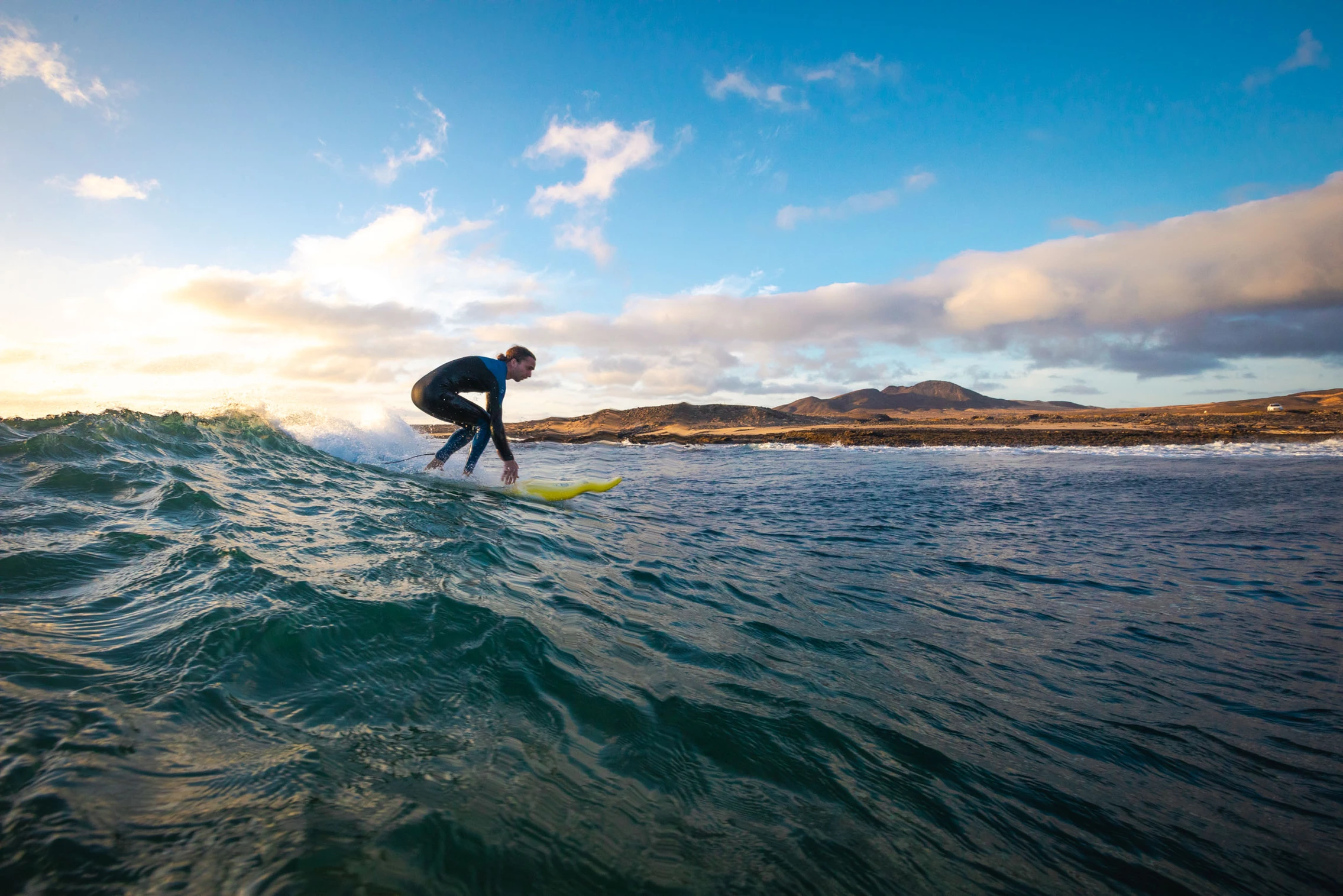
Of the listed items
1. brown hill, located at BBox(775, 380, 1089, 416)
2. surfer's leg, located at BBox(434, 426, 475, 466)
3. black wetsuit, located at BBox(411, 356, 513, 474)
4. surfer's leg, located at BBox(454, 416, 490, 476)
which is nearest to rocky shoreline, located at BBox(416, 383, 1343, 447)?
surfer's leg, located at BBox(434, 426, 475, 466)

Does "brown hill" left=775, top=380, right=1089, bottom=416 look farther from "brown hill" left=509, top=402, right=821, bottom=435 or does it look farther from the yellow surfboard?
the yellow surfboard

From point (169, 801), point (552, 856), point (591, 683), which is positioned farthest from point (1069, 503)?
point (169, 801)

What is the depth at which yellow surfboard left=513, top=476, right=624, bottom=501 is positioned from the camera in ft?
29.7

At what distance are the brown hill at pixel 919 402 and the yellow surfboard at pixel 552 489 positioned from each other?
100303 millimetres

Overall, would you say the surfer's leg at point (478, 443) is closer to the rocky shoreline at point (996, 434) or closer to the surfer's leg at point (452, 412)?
the surfer's leg at point (452, 412)

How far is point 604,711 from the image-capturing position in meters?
2.51

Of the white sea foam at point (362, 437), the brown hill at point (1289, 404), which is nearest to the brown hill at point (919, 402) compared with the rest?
the brown hill at point (1289, 404)

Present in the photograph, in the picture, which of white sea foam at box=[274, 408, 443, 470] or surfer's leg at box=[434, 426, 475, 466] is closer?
surfer's leg at box=[434, 426, 475, 466]

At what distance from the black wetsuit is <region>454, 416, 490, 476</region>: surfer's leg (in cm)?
14

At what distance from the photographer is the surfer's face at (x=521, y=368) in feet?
27.4

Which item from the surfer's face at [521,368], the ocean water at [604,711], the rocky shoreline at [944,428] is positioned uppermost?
the surfer's face at [521,368]

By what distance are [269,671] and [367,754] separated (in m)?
0.85

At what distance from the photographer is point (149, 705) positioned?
1.98 meters

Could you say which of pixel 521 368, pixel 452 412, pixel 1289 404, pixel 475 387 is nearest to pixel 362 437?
pixel 452 412
